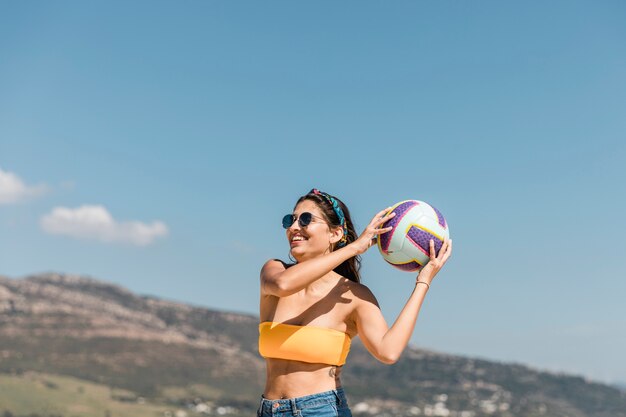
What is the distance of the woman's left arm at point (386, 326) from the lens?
5.63 metres

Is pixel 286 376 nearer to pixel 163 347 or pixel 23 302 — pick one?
pixel 163 347

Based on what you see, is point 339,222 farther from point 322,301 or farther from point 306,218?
point 322,301

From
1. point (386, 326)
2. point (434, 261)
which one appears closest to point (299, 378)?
point (386, 326)

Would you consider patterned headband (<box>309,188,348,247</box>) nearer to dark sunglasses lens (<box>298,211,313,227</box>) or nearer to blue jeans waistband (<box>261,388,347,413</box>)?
dark sunglasses lens (<box>298,211,313,227</box>)

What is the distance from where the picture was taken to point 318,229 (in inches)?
240

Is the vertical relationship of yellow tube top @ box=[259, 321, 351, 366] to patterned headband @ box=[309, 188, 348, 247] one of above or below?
below

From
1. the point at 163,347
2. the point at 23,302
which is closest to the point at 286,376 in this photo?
the point at 163,347

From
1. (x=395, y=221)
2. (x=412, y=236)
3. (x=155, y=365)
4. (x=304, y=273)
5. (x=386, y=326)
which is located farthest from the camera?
(x=155, y=365)

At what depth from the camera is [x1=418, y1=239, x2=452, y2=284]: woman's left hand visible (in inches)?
237

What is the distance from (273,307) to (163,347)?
18131 centimetres

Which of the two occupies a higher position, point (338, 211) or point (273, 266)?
point (338, 211)

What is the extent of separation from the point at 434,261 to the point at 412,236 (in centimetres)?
25

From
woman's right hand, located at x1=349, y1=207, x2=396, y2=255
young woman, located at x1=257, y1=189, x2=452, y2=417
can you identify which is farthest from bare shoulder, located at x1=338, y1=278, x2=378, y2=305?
woman's right hand, located at x1=349, y1=207, x2=396, y2=255

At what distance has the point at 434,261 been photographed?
6152 mm
